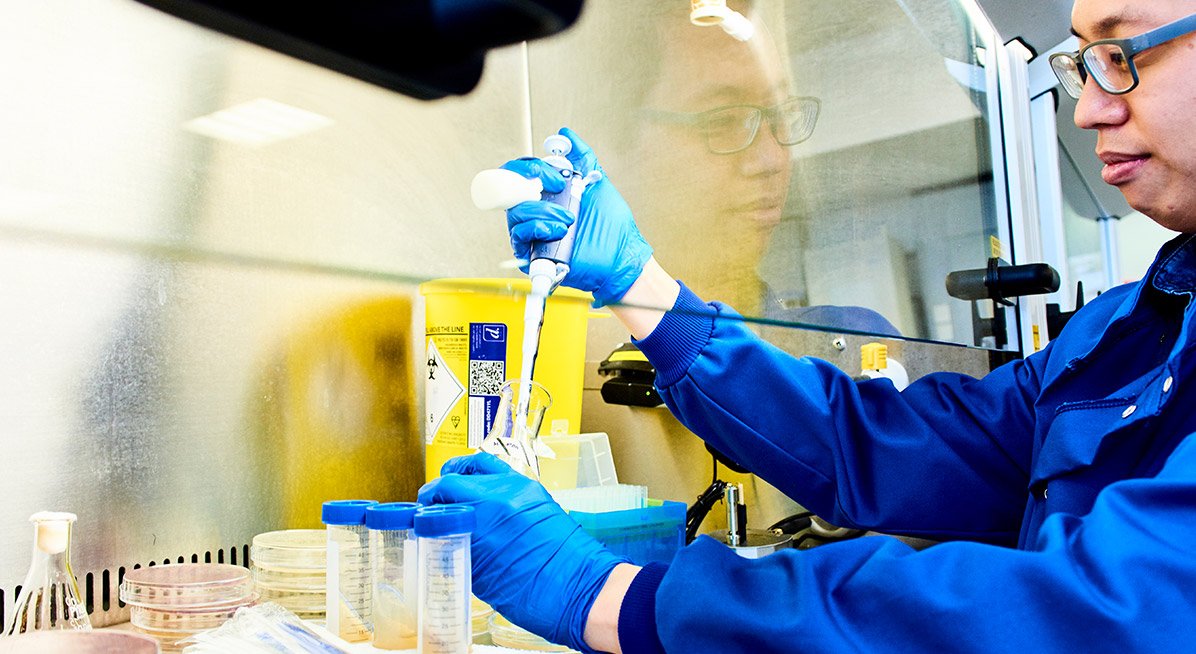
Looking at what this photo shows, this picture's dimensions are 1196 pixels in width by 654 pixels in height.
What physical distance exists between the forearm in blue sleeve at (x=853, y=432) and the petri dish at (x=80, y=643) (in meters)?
0.73

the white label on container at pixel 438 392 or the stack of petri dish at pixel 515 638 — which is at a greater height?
the white label on container at pixel 438 392

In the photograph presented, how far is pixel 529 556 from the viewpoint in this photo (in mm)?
1002

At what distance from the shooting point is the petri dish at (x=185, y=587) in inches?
44.0

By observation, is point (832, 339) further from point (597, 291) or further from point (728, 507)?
point (597, 291)

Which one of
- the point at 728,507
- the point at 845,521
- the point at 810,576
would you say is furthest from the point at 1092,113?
the point at 728,507

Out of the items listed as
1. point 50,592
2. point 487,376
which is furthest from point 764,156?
point 50,592

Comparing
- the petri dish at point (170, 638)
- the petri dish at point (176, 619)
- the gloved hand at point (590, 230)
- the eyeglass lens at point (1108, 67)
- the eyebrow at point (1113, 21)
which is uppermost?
the eyebrow at point (1113, 21)

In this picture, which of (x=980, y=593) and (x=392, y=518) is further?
(x=392, y=518)

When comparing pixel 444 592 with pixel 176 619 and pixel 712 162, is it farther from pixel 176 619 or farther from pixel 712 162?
pixel 712 162

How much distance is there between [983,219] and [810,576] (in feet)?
4.49

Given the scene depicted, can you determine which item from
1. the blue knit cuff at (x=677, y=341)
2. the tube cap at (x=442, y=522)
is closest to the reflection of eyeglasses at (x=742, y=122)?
the blue knit cuff at (x=677, y=341)

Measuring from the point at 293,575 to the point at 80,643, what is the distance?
395 millimetres

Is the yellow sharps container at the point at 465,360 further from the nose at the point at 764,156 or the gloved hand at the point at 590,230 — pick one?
the nose at the point at 764,156

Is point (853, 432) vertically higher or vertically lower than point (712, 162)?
lower
